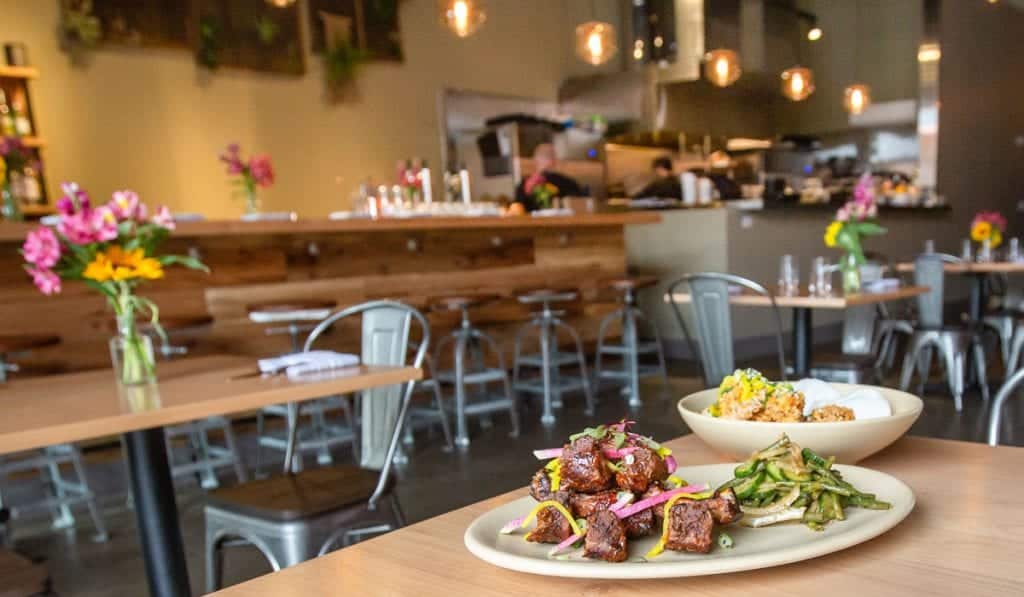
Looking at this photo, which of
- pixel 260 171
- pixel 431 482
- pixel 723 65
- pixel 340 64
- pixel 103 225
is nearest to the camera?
pixel 103 225

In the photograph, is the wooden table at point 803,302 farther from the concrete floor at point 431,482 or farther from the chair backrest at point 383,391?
the chair backrest at point 383,391

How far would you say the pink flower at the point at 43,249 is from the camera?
71.8 inches

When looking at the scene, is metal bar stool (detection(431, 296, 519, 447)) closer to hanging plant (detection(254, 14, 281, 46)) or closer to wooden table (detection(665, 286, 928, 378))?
wooden table (detection(665, 286, 928, 378))

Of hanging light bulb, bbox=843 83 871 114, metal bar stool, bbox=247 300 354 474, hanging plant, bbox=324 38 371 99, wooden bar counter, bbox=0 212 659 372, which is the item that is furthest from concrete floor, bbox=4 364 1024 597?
hanging light bulb, bbox=843 83 871 114

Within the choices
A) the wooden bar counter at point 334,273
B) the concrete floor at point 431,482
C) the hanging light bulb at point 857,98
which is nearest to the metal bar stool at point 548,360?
the concrete floor at point 431,482

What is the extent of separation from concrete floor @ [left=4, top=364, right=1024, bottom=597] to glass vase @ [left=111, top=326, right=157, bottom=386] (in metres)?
0.82

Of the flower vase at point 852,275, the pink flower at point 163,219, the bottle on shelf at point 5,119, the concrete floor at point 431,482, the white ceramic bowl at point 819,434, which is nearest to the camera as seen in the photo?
the white ceramic bowl at point 819,434

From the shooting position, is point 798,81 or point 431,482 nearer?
point 431,482

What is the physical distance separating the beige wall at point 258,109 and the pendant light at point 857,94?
138 inches

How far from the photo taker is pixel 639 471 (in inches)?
25.5

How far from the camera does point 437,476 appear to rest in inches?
140

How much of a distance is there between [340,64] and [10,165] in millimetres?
3337

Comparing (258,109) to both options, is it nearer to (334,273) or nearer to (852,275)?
(334,273)

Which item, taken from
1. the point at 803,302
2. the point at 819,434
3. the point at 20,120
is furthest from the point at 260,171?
the point at 819,434
